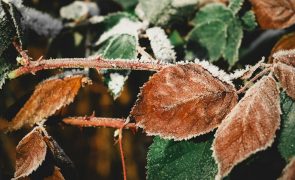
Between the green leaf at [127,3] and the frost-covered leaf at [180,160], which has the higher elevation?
the green leaf at [127,3]

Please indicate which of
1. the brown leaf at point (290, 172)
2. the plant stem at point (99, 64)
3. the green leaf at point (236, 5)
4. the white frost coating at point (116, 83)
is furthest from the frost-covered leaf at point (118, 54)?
the brown leaf at point (290, 172)

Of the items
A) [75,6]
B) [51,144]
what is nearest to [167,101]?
[51,144]

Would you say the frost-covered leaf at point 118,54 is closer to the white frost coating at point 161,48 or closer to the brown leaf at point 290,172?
the white frost coating at point 161,48

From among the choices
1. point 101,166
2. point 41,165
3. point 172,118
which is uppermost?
point 172,118

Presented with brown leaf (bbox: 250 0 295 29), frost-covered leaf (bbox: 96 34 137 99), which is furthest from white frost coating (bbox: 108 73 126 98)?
brown leaf (bbox: 250 0 295 29)

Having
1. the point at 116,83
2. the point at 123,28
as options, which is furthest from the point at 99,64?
the point at 123,28

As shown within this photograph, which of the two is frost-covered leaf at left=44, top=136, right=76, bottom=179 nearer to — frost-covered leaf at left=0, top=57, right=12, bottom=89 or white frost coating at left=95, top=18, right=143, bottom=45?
frost-covered leaf at left=0, top=57, right=12, bottom=89

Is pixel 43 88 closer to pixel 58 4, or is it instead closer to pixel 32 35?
pixel 32 35
